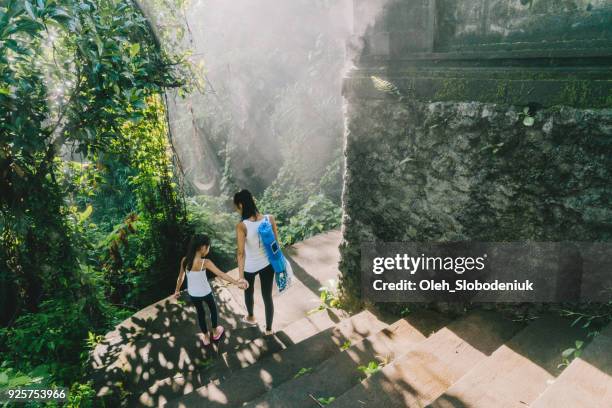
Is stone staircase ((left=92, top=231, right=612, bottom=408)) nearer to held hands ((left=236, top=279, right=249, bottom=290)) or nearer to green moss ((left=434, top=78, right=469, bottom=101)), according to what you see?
held hands ((left=236, top=279, right=249, bottom=290))

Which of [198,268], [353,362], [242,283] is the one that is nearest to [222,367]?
[242,283]

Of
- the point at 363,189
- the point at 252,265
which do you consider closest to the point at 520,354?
the point at 363,189

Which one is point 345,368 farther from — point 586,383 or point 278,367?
point 586,383

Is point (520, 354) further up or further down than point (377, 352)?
further up

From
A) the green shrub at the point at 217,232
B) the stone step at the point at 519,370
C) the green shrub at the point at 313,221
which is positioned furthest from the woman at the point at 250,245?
the green shrub at the point at 313,221

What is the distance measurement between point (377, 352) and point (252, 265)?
4.76ft

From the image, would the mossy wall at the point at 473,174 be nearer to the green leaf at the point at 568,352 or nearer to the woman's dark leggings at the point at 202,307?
the green leaf at the point at 568,352

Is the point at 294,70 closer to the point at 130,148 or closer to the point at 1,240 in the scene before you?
the point at 130,148

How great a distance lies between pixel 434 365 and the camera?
2.65m

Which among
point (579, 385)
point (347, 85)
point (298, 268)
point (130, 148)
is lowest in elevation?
point (298, 268)

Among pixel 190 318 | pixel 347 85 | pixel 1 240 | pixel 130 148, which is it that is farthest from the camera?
pixel 130 148

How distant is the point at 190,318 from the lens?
4875 millimetres

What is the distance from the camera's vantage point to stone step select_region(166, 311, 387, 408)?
2967 millimetres

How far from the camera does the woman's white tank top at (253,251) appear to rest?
3639mm
